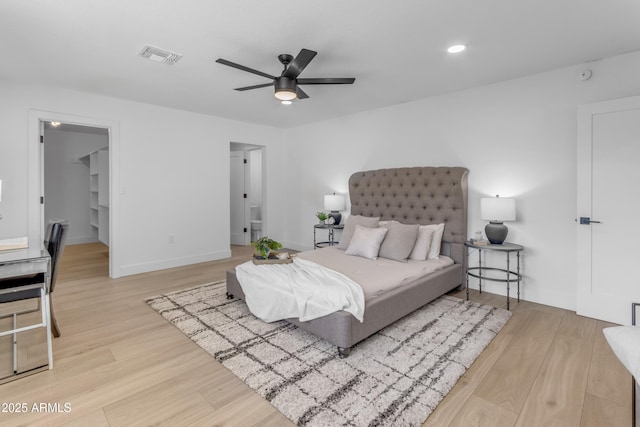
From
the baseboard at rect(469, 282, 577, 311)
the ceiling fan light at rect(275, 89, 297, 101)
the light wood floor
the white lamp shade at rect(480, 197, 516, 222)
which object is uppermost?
the ceiling fan light at rect(275, 89, 297, 101)

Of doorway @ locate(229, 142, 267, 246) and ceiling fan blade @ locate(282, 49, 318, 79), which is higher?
ceiling fan blade @ locate(282, 49, 318, 79)

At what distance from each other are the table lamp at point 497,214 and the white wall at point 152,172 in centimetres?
407

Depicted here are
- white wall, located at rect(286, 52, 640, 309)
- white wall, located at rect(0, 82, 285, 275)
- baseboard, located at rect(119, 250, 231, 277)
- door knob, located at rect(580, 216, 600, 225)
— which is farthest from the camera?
baseboard, located at rect(119, 250, 231, 277)

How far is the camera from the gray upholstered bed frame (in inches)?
87.4

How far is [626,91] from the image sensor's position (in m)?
2.74

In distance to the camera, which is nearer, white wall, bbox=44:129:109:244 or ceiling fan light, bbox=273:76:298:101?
ceiling fan light, bbox=273:76:298:101

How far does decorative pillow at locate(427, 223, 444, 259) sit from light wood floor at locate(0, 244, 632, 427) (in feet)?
3.25

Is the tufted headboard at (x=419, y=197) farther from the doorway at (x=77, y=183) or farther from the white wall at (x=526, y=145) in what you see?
the doorway at (x=77, y=183)

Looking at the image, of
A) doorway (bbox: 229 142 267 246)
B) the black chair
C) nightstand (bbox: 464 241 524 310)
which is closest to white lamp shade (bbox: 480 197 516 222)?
nightstand (bbox: 464 241 524 310)

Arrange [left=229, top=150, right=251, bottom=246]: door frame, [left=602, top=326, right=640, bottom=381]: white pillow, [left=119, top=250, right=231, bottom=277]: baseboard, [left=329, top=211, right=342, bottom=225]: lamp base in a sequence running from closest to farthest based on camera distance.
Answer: [left=602, top=326, right=640, bottom=381]: white pillow → [left=119, top=250, right=231, bottom=277]: baseboard → [left=329, top=211, right=342, bottom=225]: lamp base → [left=229, top=150, right=251, bottom=246]: door frame

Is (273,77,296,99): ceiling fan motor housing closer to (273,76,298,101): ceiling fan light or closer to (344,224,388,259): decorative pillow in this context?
(273,76,298,101): ceiling fan light

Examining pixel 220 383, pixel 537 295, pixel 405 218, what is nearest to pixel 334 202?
pixel 405 218

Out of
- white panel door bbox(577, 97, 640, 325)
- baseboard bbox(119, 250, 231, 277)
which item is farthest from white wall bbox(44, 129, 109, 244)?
white panel door bbox(577, 97, 640, 325)

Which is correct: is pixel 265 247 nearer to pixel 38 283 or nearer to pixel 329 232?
pixel 38 283
